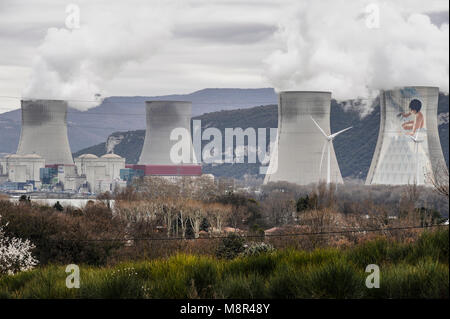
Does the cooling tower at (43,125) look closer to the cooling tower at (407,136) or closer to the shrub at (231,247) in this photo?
the cooling tower at (407,136)

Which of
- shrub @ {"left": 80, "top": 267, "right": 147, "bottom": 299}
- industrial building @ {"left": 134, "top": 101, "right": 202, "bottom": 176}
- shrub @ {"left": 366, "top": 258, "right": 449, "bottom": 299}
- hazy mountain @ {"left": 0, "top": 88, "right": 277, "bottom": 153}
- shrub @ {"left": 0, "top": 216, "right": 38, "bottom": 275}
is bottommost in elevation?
shrub @ {"left": 0, "top": 216, "right": 38, "bottom": 275}

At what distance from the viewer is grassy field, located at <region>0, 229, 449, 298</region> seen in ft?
23.6

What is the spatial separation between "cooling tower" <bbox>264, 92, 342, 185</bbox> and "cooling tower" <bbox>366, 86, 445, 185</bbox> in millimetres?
4169

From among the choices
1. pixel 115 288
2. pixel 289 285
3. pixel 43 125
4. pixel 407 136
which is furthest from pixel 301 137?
pixel 289 285

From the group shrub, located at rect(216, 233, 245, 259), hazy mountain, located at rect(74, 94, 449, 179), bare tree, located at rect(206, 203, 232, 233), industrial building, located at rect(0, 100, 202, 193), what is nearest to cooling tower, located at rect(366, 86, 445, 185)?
industrial building, located at rect(0, 100, 202, 193)

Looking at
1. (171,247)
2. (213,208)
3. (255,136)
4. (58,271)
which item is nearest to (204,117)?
(255,136)

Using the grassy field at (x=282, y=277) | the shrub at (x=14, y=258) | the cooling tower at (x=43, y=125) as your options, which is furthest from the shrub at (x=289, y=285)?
the cooling tower at (x=43, y=125)

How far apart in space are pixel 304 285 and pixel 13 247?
10.4 metres

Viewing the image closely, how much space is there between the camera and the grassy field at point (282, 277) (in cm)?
719

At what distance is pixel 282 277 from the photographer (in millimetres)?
7598

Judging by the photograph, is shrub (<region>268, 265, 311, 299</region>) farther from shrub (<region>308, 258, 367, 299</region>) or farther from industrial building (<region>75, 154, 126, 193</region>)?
industrial building (<region>75, 154, 126, 193</region>)

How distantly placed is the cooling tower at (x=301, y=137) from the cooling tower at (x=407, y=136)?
417 centimetres
